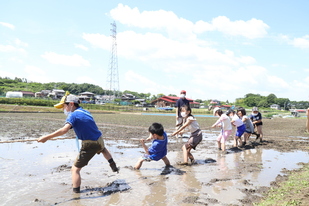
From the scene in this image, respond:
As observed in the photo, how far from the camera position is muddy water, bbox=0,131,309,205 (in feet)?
14.9

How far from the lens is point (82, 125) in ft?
16.0

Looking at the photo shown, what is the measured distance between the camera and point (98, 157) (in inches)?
314

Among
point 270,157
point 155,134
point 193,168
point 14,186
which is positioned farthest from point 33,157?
point 270,157

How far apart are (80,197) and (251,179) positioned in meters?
3.85

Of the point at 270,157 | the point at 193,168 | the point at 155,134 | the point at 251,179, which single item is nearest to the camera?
the point at 251,179

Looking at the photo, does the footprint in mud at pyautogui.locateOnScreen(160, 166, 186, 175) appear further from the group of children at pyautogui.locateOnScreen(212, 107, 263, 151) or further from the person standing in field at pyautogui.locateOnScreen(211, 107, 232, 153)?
the person standing in field at pyautogui.locateOnScreen(211, 107, 232, 153)

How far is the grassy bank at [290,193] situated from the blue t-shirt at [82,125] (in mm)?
3252

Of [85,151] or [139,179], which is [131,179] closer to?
[139,179]

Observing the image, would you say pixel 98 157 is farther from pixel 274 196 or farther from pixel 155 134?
pixel 274 196

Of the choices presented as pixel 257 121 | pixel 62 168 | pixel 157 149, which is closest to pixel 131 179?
pixel 157 149

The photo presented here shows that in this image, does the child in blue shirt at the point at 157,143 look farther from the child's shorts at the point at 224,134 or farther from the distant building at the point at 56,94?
the distant building at the point at 56,94

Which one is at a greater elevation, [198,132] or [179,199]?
[198,132]

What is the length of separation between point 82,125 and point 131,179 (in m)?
1.82

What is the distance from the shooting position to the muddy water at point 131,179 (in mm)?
4541
